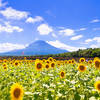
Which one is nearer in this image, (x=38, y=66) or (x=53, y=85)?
(x=53, y=85)

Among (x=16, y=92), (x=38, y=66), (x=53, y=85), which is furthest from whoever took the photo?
(x=38, y=66)

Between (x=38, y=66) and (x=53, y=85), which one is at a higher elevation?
(x=38, y=66)

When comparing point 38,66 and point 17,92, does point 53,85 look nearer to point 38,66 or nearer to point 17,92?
point 17,92

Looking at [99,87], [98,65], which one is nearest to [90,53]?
[98,65]

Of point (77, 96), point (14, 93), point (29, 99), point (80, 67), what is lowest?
point (29, 99)

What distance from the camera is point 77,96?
7.41ft

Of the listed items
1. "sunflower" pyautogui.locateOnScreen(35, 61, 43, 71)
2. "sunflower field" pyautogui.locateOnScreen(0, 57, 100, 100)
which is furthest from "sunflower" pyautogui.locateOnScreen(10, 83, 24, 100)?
"sunflower" pyautogui.locateOnScreen(35, 61, 43, 71)

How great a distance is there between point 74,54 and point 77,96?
25784mm

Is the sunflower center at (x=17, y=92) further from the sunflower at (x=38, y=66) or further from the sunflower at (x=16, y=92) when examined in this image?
the sunflower at (x=38, y=66)

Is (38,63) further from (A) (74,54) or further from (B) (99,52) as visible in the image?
(A) (74,54)

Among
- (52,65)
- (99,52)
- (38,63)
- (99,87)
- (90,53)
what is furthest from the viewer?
(90,53)

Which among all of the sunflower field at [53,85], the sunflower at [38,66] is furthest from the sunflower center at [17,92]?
the sunflower at [38,66]

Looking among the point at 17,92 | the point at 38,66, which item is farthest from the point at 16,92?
the point at 38,66

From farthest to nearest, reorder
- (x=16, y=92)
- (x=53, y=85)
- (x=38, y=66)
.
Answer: (x=38, y=66)
(x=53, y=85)
(x=16, y=92)
